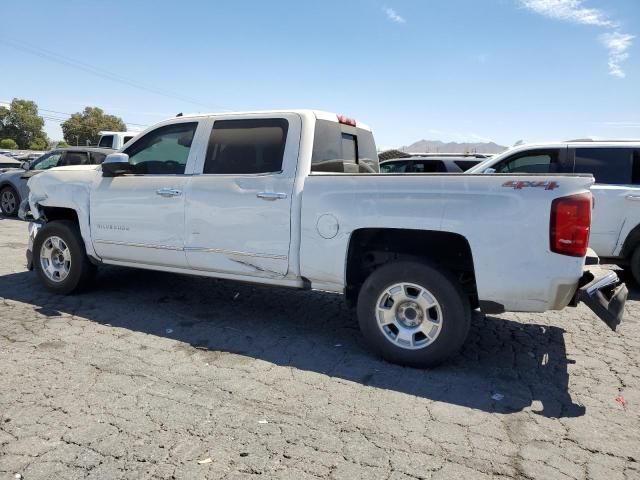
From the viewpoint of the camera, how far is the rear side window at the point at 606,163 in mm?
6191

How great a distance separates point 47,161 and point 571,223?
12227 millimetres

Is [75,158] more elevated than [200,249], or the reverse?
[75,158]

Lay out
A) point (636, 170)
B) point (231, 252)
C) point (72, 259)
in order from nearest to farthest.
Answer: point (231, 252)
point (72, 259)
point (636, 170)

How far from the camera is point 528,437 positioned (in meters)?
2.79

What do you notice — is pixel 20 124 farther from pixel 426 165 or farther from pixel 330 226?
pixel 330 226

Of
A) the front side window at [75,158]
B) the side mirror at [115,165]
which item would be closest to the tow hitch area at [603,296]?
the side mirror at [115,165]

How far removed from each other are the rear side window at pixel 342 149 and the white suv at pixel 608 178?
151cm

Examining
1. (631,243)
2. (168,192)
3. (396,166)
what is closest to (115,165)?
(168,192)

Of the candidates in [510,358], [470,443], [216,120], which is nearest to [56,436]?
[470,443]

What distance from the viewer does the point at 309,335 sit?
14.5 ft

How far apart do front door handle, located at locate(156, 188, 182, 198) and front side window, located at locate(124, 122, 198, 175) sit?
0.73 ft

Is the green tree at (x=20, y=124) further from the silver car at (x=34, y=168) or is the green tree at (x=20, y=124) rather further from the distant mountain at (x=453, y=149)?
the silver car at (x=34, y=168)

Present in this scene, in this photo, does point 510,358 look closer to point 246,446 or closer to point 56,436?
point 246,446

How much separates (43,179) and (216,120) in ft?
7.60
